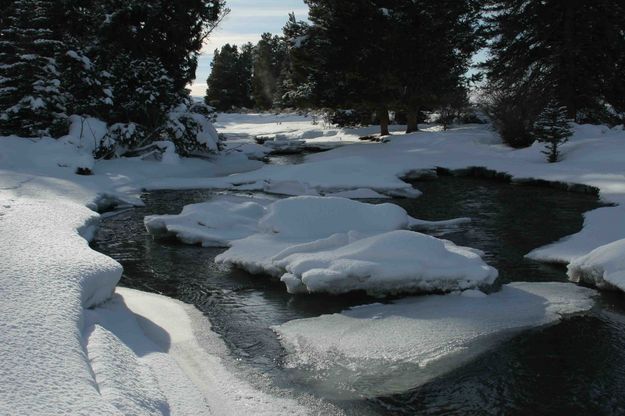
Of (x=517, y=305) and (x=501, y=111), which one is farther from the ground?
(x=501, y=111)

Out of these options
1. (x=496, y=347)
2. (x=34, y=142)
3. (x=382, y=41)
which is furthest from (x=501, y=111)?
(x=496, y=347)

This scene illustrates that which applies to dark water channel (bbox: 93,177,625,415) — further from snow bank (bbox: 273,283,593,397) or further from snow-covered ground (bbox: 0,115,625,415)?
snow-covered ground (bbox: 0,115,625,415)

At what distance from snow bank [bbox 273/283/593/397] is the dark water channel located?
0.62ft

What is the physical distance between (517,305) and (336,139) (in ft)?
84.9

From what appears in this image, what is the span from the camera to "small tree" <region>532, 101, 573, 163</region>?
18969mm

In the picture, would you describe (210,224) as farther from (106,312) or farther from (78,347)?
(78,347)

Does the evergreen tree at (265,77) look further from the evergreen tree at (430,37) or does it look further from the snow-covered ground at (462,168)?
the snow-covered ground at (462,168)

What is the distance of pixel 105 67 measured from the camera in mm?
22422

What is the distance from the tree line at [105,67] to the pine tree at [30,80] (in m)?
0.03

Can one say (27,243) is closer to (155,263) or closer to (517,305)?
(155,263)

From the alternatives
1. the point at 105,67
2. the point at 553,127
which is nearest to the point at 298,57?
the point at 105,67

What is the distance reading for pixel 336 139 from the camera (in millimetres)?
32562

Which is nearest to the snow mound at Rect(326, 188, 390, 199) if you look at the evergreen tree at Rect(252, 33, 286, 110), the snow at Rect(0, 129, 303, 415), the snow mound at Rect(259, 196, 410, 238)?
the snow mound at Rect(259, 196, 410, 238)

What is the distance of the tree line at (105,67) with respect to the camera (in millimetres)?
20031
